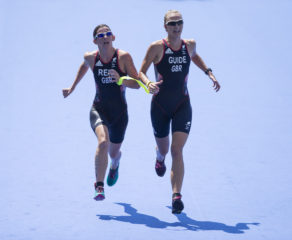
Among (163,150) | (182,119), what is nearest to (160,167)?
(163,150)

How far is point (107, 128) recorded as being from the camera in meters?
7.29

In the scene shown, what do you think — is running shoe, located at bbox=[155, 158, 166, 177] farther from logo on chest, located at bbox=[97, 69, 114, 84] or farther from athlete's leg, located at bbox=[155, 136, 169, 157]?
logo on chest, located at bbox=[97, 69, 114, 84]

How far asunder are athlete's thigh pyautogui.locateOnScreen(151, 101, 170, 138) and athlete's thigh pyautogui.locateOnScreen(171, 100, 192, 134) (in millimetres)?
204

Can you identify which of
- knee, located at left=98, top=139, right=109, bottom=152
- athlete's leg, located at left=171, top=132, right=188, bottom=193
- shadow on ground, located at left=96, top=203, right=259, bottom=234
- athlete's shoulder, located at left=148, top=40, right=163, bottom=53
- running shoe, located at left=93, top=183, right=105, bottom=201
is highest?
athlete's shoulder, located at left=148, top=40, right=163, bottom=53

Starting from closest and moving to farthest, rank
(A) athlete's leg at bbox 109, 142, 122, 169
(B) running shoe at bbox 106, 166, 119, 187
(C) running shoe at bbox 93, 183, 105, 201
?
(C) running shoe at bbox 93, 183, 105, 201 < (A) athlete's leg at bbox 109, 142, 122, 169 < (B) running shoe at bbox 106, 166, 119, 187

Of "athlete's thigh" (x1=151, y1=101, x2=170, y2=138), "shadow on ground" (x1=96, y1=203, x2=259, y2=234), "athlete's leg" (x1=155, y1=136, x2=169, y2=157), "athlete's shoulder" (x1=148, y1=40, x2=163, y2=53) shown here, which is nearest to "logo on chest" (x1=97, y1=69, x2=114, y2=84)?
"athlete's shoulder" (x1=148, y1=40, x2=163, y2=53)

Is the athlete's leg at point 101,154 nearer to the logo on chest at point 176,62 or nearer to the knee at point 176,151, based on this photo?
the knee at point 176,151

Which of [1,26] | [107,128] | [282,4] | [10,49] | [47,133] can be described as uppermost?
[282,4]

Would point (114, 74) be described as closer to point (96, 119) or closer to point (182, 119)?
point (96, 119)

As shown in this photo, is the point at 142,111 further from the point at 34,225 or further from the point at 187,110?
the point at 34,225

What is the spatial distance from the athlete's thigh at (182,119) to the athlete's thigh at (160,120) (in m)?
0.20

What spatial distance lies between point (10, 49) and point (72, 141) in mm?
4846

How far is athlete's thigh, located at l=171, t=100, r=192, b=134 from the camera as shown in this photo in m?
7.22

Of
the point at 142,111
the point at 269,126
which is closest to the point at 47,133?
the point at 142,111
